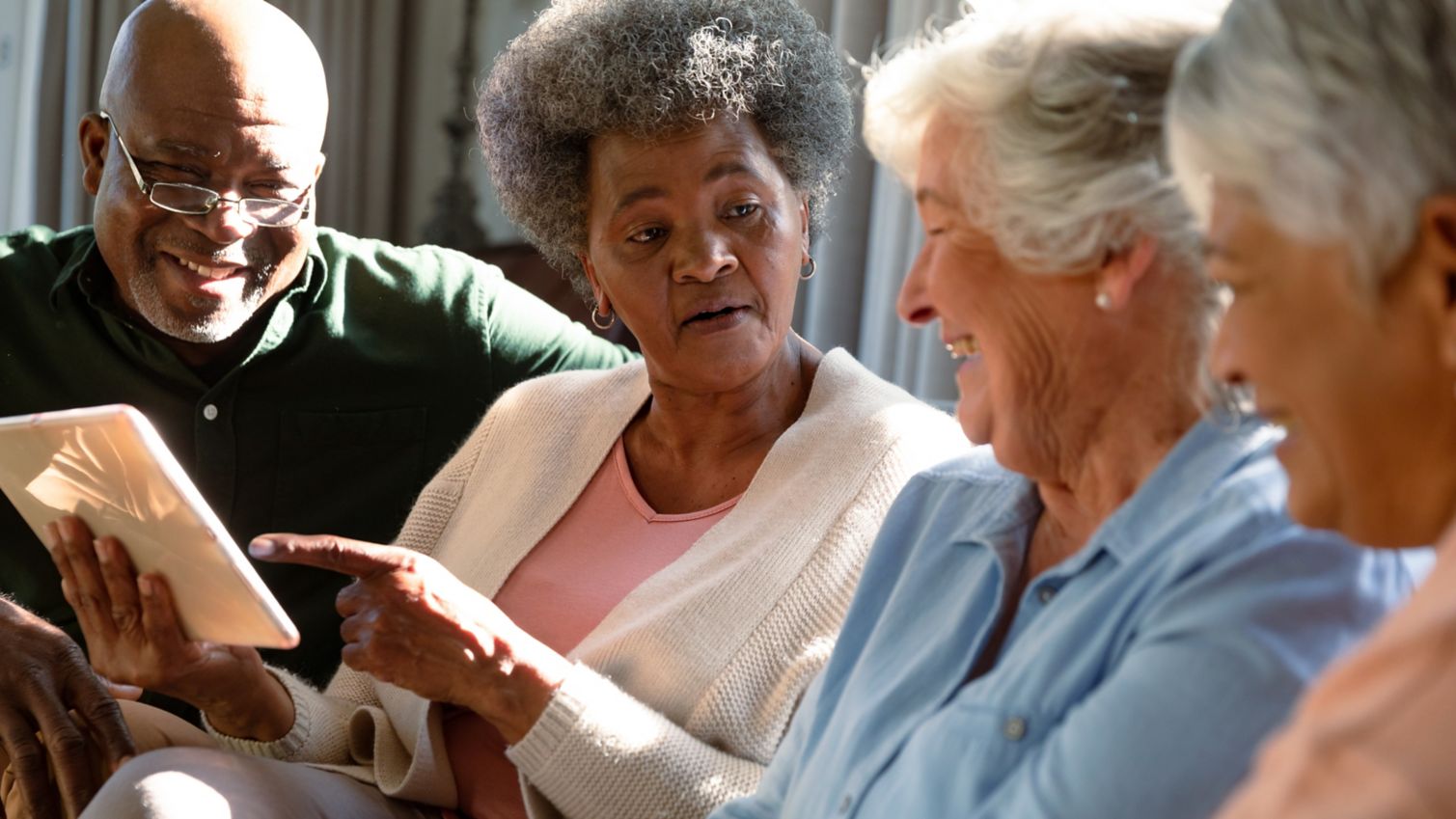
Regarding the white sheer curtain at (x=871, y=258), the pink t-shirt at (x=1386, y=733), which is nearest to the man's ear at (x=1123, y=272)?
the pink t-shirt at (x=1386, y=733)

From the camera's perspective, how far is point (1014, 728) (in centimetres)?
101

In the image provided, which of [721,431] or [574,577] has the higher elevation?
[721,431]

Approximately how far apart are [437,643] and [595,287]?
2.00 ft

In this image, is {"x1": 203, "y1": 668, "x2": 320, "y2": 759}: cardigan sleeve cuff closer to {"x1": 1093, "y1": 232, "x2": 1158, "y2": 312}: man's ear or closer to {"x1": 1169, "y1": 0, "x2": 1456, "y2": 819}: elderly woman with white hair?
{"x1": 1093, "y1": 232, "x2": 1158, "y2": 312}: man's ear

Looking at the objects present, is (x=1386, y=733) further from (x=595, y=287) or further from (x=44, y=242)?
(x=44, y=242)

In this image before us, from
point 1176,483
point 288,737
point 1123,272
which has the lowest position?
point 288,737

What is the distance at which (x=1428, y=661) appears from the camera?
22.8 inches

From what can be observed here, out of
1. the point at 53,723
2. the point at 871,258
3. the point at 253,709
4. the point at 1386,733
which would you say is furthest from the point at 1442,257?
the point at 871,258

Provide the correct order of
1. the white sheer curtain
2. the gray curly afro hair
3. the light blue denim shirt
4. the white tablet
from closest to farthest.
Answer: the light blue denim shirt, the white tablet, the gray curly afro hair, the white sheer curtain

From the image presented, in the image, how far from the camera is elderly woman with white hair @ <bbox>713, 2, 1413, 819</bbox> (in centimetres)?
91

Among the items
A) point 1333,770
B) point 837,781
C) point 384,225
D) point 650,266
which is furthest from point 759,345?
point 384,225

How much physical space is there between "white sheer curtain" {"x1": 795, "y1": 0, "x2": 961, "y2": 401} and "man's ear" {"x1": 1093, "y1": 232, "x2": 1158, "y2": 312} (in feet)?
5.18

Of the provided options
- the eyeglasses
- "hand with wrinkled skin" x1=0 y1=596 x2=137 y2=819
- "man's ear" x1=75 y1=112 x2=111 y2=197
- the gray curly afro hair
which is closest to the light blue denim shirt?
the gray curly afro hair

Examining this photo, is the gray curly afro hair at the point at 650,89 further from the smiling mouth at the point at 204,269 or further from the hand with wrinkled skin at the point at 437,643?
the hand with wrinkled skin at the point at 437,643
